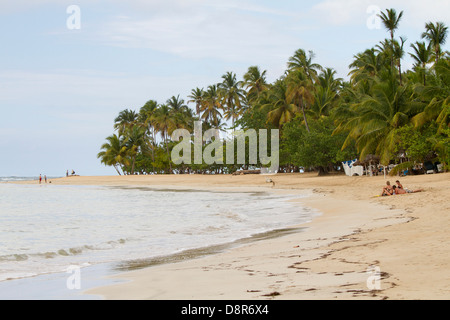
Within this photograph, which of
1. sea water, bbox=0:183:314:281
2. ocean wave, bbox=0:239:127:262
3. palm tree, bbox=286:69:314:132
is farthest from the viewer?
palm tree, bbox=286:69:314:132

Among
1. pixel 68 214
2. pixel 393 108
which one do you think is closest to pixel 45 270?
pixel 68 214

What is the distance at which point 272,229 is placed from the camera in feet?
38.0

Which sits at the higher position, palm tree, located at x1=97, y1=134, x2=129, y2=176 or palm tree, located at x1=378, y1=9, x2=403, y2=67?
palm tree, located at x1=378, y1=9, x2=403, y2=67

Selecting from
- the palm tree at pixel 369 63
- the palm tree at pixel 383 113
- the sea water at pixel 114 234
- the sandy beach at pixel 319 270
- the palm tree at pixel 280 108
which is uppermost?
the palm tree at pixel 369 63

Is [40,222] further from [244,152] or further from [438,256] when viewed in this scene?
[244,152]

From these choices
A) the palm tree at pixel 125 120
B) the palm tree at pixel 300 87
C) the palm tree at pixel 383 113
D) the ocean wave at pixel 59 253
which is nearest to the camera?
the ocean wave at pixel 59 253

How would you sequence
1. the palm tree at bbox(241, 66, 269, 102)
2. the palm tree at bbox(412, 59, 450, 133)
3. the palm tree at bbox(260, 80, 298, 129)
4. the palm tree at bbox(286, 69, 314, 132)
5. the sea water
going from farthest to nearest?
the palm tree at bbox(241, 66, 269, 102)
the palm tree at bbox(260, 80, 298, 129)
the palm tree at bbox(286, 69, 314, 132)
the palm tree at bbox(412, 59, 450, 133)
the sea water

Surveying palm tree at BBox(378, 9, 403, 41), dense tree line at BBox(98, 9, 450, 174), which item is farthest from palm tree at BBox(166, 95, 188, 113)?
palm tree at BBox(378, 9, 403, 41)

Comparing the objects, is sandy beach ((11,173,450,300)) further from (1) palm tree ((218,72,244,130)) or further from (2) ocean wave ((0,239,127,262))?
(1) palm tree ((218,72,244,130))

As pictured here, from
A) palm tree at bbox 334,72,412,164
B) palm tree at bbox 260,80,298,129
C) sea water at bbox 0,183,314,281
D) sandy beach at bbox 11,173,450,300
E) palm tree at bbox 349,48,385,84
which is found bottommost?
sea water at bbox 0,183,314,281

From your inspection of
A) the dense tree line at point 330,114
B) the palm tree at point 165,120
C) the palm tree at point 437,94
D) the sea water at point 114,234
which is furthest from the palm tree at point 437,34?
the palm tree at point 165,120

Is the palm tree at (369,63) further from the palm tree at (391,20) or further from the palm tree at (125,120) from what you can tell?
the palm tree at (125,120)

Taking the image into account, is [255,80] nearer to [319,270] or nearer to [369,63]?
[369,63]
